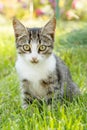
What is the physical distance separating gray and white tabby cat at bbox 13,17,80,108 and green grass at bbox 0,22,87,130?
145mm

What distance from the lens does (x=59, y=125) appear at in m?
3.30

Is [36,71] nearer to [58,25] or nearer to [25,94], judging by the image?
[25,94]

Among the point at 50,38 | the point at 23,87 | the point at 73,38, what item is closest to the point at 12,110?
the point at 23,87

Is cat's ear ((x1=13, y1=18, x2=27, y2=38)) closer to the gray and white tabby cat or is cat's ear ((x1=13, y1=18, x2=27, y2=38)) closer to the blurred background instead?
the gray and white tabby cat

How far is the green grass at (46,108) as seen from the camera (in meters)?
3.41

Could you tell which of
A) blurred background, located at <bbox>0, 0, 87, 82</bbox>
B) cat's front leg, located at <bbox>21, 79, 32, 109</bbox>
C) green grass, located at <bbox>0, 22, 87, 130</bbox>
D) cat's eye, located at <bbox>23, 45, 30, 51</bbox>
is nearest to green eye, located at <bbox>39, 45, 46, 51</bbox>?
cat's eye, located at <bbox>23, 45, 30, 51</bbox>

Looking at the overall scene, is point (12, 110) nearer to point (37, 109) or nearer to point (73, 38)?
point (37, 109)

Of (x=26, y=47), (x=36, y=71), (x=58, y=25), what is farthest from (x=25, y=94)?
(x=58, y=25)

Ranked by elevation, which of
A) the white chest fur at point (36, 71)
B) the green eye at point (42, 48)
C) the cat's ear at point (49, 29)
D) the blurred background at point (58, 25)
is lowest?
the blurred background at point (58, 25)

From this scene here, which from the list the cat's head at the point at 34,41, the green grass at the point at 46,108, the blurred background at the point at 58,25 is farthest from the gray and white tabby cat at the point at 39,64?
the blurred background at the point at 58,25

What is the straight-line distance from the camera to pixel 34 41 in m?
3.87

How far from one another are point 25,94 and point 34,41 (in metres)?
0.55

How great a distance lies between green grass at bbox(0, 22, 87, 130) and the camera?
11.2ft

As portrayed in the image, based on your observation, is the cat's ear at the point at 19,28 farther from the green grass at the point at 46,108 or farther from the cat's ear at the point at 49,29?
the green grass at the point at 46,108
